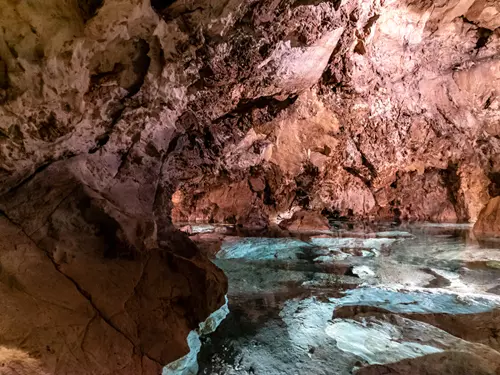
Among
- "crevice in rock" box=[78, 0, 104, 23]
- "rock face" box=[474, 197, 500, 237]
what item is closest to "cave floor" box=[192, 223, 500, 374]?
"rock face" box=[474, 197, 500, 237]

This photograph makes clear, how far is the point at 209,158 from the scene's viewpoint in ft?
24.3

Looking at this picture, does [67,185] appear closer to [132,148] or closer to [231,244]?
[132,148]

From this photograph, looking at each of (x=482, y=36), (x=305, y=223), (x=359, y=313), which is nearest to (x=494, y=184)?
(x=482, y=36)

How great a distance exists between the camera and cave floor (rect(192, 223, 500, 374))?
287cm

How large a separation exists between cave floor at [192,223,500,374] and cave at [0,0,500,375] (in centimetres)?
2

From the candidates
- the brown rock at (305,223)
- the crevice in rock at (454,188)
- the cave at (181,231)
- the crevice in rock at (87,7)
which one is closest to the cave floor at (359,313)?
the cave at (181,231)

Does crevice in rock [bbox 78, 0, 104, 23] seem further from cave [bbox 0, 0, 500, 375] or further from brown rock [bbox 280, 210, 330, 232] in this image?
brown rock [bbox 280, 210, 330, 232]

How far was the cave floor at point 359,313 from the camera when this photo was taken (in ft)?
9.42

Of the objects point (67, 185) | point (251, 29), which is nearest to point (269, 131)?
point (251, 29)

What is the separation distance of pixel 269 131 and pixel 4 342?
7954mm

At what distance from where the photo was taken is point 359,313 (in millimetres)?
3811

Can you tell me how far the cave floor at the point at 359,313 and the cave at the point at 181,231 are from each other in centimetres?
2

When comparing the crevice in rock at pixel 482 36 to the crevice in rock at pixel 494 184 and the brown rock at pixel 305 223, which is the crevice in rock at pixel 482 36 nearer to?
the crevice in rock at pixel 494 184

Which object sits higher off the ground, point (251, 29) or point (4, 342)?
point (251, 29)
